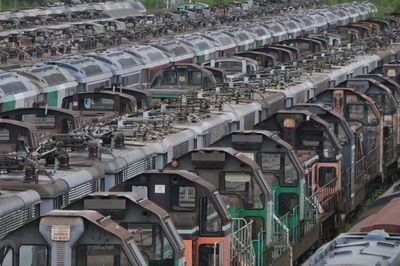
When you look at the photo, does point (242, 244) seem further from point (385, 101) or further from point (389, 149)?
point (385, 101)

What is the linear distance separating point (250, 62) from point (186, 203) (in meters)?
29.5

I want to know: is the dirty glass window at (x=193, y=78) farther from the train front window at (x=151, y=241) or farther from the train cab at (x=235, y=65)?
the train front window at (x=151, y=241)

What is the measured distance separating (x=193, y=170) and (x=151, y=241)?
4.76 m


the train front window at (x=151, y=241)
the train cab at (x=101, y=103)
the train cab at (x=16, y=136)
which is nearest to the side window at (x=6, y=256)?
the train front window at (x=151, y=241)

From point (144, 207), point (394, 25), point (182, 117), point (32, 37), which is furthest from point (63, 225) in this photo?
point (394, 25)

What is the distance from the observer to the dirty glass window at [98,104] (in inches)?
1261

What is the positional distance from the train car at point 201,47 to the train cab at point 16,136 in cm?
3038

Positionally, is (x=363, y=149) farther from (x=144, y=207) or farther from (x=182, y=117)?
(x=144, y=207)

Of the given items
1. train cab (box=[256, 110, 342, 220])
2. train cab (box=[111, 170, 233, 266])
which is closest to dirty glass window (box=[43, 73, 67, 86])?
train cab (box=[256, 110, 342, 220])

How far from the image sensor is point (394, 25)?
8506 centimetres

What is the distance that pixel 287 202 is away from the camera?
24.3 m

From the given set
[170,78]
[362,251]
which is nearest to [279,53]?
[170,78]

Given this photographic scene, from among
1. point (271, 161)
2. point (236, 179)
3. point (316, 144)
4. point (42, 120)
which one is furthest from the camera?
point (42, 120)

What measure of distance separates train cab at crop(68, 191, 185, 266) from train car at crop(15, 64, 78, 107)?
67.5ft
